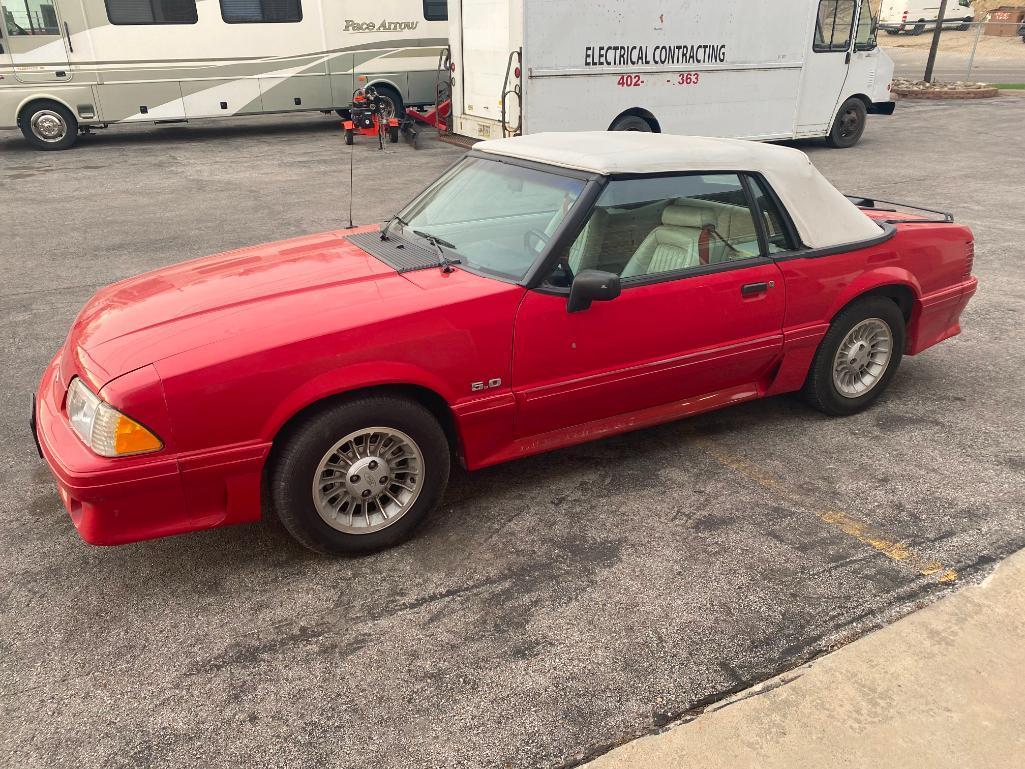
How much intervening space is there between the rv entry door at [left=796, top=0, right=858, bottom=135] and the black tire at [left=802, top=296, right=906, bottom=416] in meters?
10.6

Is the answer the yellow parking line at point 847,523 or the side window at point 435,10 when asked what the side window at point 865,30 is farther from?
the yellow parking line at point 847,523

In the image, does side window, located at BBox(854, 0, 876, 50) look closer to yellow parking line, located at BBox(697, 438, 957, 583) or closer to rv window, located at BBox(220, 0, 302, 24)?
rv window, located at BBox(220, 0, 302, 24)

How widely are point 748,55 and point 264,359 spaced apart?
12.1 metres

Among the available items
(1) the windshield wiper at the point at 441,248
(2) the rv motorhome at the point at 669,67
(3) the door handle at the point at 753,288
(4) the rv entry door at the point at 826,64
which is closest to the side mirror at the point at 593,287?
(1) the windshield wiper at the point at 441,248

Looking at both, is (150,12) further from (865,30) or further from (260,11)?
(865,30)

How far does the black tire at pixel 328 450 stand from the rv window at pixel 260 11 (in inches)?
551

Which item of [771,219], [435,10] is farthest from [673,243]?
[435,10]

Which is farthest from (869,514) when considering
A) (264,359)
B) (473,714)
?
(264,359)

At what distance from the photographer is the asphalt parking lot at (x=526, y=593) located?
243cm

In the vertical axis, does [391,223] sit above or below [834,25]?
below

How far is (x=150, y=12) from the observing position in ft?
44.8

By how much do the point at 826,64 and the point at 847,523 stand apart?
12.5 metres

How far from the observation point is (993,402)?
460 cm

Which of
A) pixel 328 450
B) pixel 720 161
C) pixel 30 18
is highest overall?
pixel 30 18
